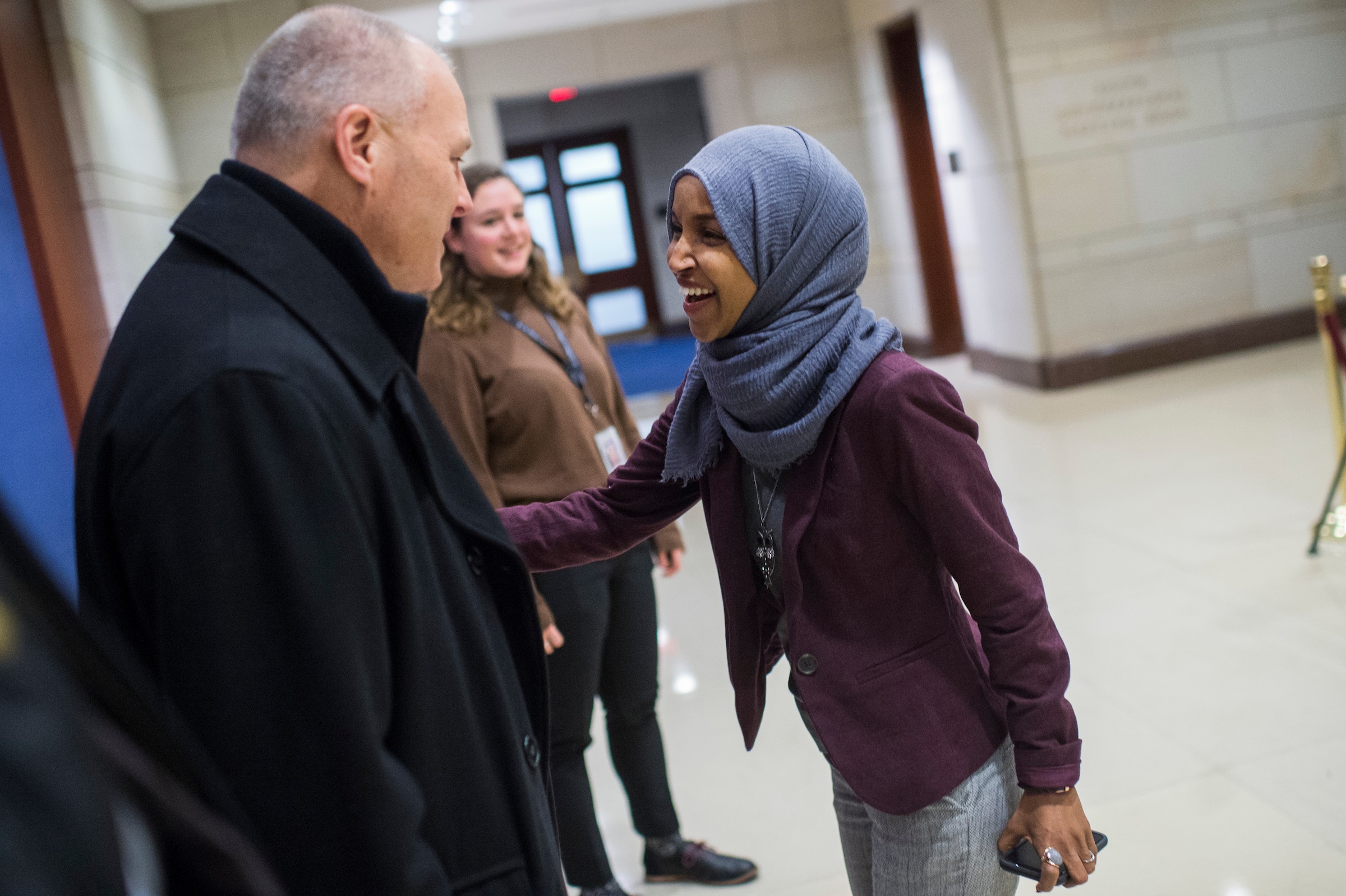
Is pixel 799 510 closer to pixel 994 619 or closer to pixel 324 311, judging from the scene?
pixel 994 619

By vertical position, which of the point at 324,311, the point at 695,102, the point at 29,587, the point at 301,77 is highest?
the point at 695,102

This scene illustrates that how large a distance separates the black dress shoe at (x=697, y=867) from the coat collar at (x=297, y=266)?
2119 mm

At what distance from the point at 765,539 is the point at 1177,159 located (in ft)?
28.2

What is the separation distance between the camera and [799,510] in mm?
1504

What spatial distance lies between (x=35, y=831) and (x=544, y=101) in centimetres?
1857

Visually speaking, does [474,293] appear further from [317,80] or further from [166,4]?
[166,4]

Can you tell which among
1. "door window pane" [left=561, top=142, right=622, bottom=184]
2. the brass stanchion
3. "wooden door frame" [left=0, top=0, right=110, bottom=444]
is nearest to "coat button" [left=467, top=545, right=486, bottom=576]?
"wooden door frame" [left=0, top=0, right=110, bottom=444]

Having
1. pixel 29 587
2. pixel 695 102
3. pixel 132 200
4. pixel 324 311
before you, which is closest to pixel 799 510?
pixel 324 311

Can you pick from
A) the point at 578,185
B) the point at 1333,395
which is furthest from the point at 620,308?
the point at 1333,395

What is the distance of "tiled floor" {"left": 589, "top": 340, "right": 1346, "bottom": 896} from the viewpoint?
2.78 meters

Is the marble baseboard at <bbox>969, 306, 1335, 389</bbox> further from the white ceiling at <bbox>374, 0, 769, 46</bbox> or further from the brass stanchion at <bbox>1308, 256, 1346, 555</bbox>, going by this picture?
the white ceiling at <bbox>374, 0, 769, 46</bbox>

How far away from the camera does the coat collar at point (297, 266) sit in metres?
1.07

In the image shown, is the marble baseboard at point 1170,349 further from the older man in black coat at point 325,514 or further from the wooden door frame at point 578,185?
the wooden door frame at point 578,185

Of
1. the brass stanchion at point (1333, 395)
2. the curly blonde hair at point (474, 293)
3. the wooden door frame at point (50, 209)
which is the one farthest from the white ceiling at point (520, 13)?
the brass stanchion at point (1333, 395)
